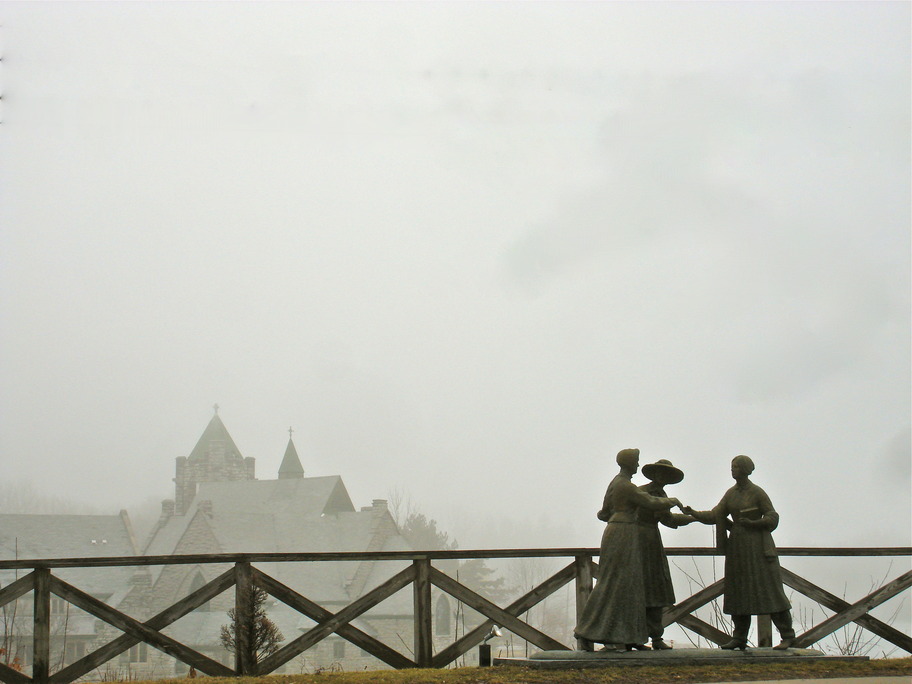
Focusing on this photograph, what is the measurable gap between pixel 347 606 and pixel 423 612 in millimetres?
1194

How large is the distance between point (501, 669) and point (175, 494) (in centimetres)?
10684

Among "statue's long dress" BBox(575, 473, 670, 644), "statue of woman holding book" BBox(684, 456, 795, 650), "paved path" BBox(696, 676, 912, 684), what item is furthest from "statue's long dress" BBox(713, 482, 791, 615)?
"paved path" BBox(696, 676, 912, 684)

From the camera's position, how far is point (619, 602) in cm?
889

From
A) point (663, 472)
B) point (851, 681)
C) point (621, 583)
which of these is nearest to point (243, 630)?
point (621, 583)

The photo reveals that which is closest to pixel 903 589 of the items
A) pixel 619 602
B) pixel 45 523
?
pixel 619 602

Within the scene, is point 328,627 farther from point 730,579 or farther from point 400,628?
point 400,628

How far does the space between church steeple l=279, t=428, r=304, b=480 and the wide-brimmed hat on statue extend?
99232 mm

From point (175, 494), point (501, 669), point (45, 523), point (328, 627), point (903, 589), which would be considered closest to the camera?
point (501, 669)

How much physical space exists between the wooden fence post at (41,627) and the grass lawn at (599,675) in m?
1.09

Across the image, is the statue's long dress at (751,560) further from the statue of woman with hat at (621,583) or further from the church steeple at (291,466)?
the church steeple at (291,466)

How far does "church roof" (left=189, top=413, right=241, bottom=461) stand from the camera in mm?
110375

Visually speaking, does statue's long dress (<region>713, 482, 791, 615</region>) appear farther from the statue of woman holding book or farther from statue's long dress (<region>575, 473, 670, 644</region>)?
statue's long dress (<region>575, 473, 670, 644</region>)

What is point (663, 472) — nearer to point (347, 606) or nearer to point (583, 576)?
point (583, 576)

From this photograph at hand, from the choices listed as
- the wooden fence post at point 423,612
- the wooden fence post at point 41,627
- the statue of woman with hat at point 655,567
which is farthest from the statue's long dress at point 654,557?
the wooden fence post at point 41,627
